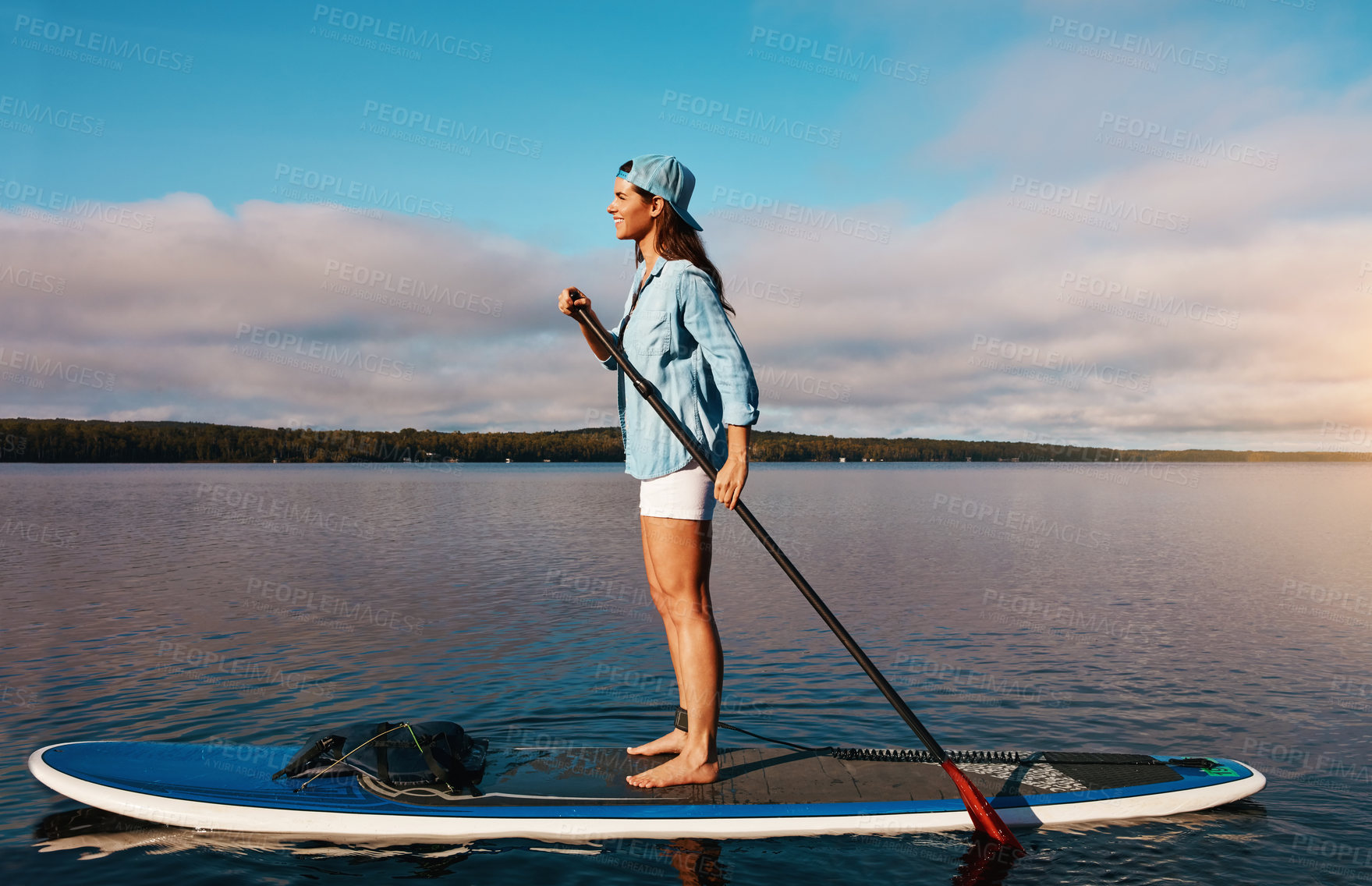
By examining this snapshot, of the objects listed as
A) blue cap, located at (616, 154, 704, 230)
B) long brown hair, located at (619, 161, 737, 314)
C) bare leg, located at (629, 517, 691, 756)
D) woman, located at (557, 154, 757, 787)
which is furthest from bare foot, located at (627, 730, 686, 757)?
blue cap, located at (616, 154, 704, 230)

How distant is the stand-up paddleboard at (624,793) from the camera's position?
5250mm

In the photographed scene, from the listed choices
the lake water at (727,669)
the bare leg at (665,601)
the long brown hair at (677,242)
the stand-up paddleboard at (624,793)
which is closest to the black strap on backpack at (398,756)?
the stand-up paddleboard at (624,793)

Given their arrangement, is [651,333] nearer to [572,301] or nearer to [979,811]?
[572,301]

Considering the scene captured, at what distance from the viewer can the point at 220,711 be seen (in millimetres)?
9141

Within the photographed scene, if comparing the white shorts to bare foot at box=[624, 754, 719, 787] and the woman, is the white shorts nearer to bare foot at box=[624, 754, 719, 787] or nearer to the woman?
the woman

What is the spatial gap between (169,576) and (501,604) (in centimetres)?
882

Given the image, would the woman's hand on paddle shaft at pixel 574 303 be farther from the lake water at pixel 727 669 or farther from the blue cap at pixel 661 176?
the lake water at pixel 727 669

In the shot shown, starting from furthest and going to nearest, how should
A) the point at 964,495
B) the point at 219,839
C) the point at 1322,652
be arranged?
the point at 964,495 < the point at 1322,652 < the point at 219,839

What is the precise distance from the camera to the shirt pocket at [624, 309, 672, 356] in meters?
5.19

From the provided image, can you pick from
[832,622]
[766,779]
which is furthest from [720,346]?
[766,779]

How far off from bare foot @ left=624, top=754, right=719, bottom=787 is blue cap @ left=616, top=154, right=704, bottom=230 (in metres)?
3.44

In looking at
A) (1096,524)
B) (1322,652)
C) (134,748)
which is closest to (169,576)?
(134,748)

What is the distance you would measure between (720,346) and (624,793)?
9.32 feet

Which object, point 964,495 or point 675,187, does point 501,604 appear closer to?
point 675,187
